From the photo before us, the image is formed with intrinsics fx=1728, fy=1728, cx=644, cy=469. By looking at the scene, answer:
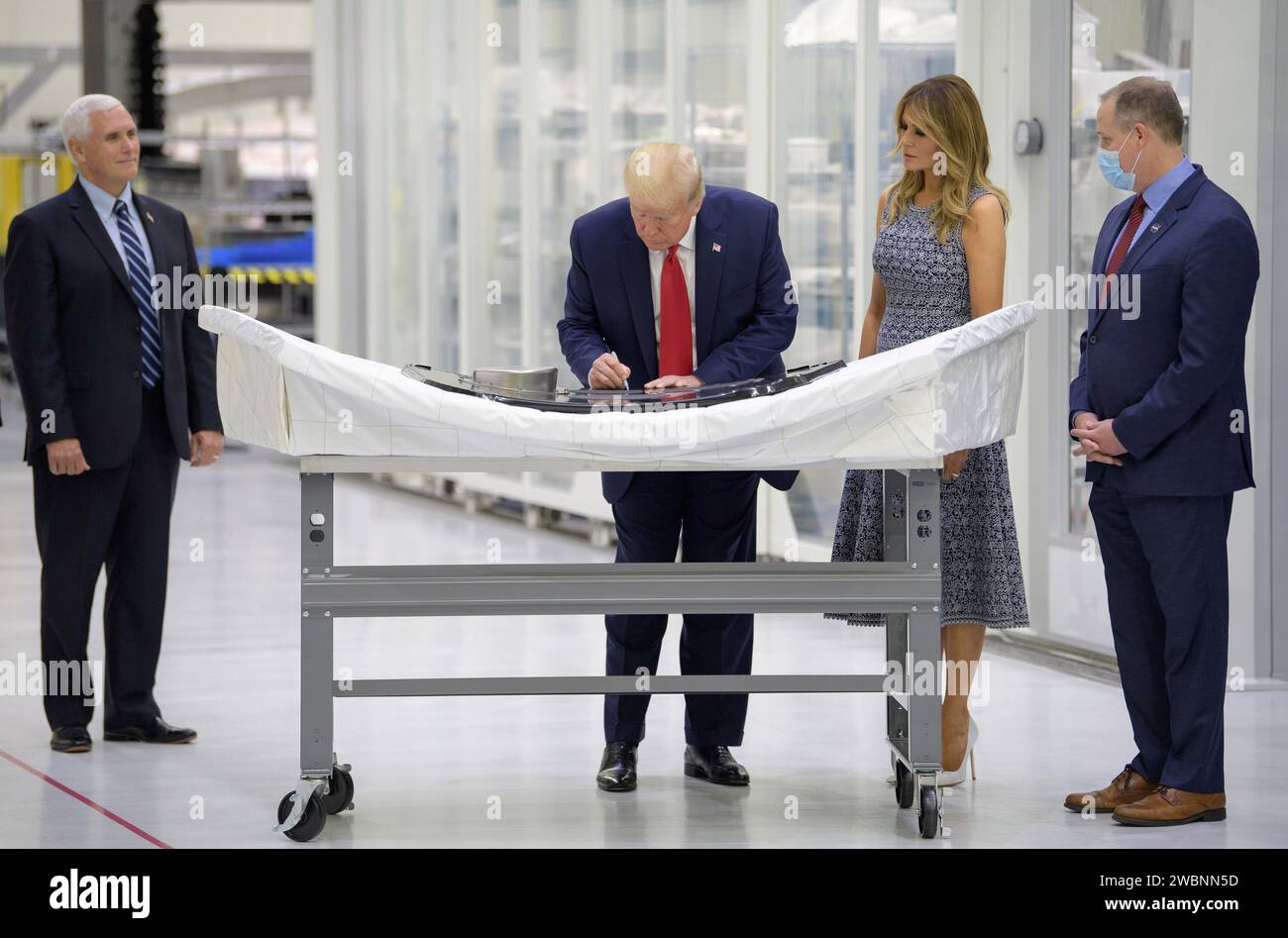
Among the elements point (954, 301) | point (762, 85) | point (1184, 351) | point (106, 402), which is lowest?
point (106, 402)

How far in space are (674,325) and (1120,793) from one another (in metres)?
1.37

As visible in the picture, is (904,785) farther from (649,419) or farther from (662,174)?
(662,174)

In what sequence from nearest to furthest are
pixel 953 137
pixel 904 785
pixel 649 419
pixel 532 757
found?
pixel 649 419
pixel 953 137
pixel 904 785
pixel 532 757

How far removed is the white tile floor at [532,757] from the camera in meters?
3.52

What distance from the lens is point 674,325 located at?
3.76 metres

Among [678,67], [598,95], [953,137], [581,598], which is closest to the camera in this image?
[581,598]

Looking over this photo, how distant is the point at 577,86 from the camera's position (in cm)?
832

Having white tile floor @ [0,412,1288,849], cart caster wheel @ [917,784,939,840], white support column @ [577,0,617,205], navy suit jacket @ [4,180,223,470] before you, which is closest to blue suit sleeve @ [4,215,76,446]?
navy suit jacket @ [4,180,223,470]

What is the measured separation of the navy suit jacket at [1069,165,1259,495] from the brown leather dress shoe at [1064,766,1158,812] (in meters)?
0.63

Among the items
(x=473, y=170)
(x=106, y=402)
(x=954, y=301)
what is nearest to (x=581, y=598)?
(x=954, y=301)

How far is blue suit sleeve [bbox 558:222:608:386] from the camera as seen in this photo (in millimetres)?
3764

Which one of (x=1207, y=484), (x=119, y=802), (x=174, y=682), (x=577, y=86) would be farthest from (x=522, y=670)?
(x=577, y=86)

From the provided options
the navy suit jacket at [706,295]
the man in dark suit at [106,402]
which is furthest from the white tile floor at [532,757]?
the navy suit jacket at [706,295]
